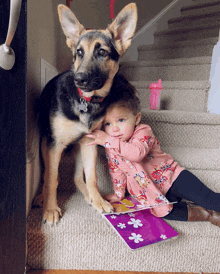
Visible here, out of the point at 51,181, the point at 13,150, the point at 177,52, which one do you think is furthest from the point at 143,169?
the point at 177,52

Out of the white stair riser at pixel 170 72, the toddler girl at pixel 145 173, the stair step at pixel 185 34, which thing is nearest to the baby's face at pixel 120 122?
the toddler girl at pixel 145 173

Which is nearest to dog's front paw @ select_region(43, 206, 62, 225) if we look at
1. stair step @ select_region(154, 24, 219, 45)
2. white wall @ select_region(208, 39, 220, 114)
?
white wall @ select_region(208, 39, 220, 114)

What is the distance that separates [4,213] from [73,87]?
63cm

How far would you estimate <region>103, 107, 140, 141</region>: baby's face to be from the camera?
1.11 meters

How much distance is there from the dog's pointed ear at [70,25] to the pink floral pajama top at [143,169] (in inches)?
21.1

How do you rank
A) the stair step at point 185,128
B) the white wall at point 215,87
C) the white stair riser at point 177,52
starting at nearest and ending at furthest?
the stair step at point 185,128, the white wall at point 215,87, the white stair riser at point 177,52

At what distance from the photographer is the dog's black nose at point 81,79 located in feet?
2.88

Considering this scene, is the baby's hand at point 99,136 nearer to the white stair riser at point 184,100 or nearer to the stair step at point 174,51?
the white stair riser at point 184,100

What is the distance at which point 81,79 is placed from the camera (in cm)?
88

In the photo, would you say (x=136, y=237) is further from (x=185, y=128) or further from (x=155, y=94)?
(x=155, y=94)

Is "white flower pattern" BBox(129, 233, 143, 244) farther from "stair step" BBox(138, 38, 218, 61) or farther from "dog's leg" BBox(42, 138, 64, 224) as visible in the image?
"stair step" BBox(138, 38, 218, 61)

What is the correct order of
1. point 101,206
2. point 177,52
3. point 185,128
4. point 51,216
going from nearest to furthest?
point 51,216 < point 101,206 < point 185,128 < point 177,52

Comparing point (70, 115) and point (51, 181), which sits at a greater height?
point (70, 115)

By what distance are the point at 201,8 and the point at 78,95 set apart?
2969 mm
